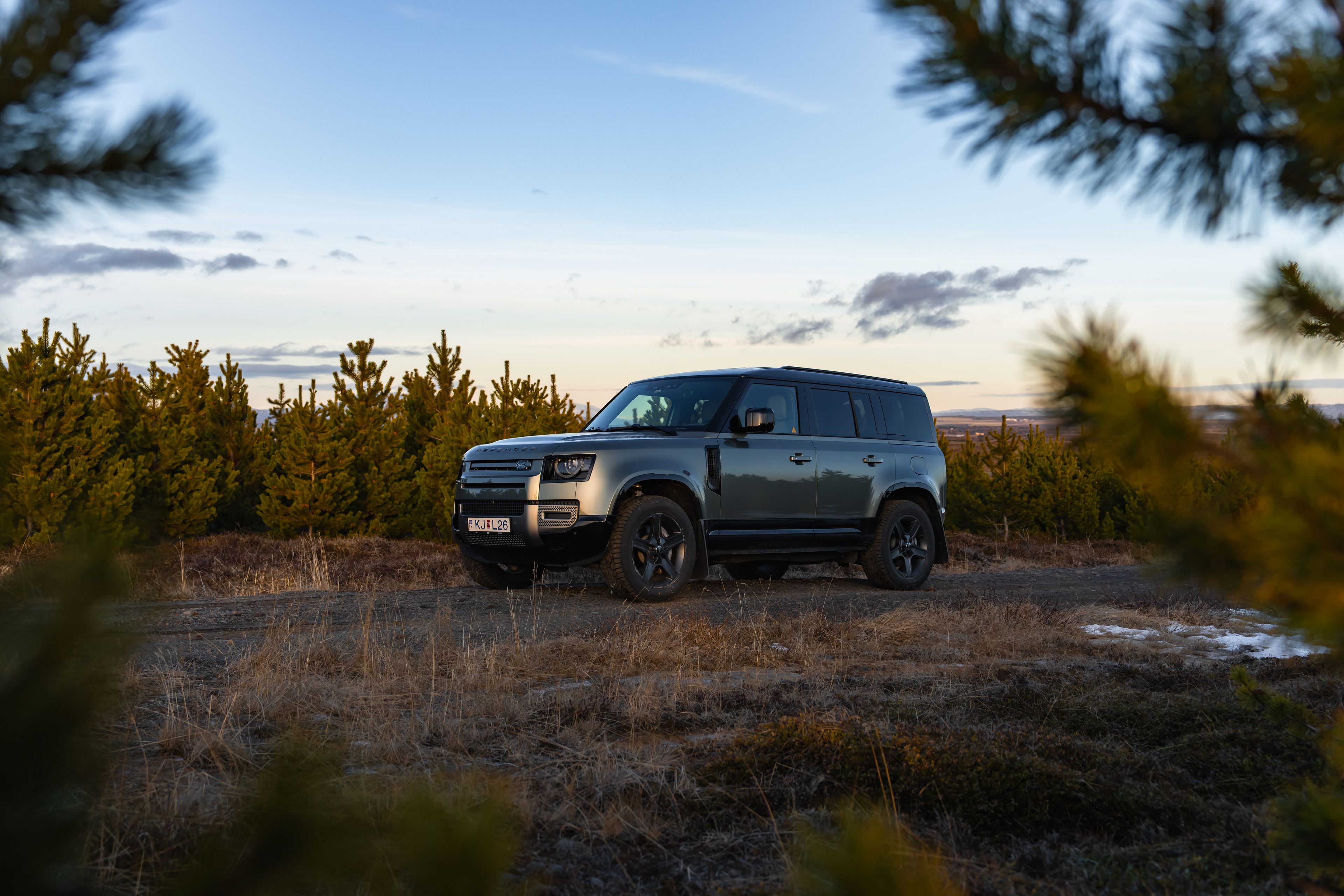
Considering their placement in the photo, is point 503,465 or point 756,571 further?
point 756,571

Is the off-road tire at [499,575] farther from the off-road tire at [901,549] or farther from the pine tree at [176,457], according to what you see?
the pine tree at [176,457]

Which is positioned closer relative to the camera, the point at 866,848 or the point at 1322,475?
the point at 866,848

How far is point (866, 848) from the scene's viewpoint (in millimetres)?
914

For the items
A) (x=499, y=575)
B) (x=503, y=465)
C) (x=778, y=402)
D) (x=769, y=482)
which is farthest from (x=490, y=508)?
(x=778, y=402)

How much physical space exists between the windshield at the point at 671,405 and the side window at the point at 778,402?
23 centimetres

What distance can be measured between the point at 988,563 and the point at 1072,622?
943 cm

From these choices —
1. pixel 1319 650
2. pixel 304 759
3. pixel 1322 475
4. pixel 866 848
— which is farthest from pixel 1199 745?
pixel 304 759

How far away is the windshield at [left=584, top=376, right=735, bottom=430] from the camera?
9430 mm

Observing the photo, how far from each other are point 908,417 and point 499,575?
4.97m

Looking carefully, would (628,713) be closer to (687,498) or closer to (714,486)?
(687,498)

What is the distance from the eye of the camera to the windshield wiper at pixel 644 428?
29.9 feet

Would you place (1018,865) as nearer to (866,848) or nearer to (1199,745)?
(1199,745)

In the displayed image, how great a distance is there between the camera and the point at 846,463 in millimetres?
10109

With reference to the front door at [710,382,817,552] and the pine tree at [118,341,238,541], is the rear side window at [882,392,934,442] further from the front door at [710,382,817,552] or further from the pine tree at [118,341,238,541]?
the pine tree at [118,341,238,541]
